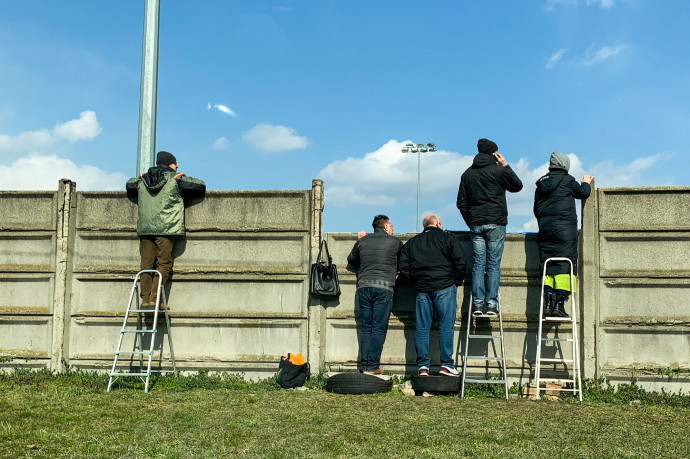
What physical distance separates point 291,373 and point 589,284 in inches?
164

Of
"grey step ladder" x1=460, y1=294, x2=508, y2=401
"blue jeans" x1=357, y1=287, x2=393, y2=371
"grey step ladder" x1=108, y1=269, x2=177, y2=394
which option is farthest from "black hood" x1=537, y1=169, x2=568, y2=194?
"grey step ladder" x1=108, y1=269, x2=177, y2=394

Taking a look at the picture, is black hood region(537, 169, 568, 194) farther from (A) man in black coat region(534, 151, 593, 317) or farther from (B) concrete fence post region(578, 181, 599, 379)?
(B) concrete fence post region(578, 181, 599, 379)

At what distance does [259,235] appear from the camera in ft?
33.6

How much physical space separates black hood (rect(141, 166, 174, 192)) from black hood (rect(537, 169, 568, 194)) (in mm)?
5157

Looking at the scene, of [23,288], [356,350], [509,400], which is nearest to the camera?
[509,400]

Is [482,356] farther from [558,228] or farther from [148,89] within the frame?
[148,89]

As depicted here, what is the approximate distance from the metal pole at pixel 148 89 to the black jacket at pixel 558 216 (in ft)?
19.2

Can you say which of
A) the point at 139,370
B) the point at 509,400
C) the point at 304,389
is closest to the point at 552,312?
the point at 509,400

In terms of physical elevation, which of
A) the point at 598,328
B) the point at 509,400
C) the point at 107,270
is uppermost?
the point at 107,270

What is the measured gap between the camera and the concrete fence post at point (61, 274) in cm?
1048

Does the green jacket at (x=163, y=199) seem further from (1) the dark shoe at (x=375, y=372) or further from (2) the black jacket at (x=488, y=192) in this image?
(2) the black jacket at (x=488, y=192)

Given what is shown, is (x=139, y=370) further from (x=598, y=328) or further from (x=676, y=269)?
(x=676, y=269)

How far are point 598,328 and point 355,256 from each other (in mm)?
3397

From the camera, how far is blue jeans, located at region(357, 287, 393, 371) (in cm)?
950
